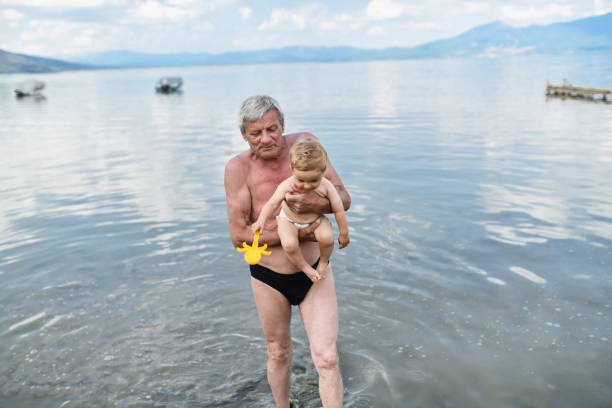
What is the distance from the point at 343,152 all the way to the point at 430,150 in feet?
10.8

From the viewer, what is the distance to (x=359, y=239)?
28.2 feet

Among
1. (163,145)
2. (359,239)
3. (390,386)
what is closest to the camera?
(390,386)

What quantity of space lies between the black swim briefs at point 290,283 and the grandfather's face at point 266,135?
928 mm

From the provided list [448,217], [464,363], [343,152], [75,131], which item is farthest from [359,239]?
[75,131]

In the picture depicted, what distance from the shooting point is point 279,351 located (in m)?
3.79

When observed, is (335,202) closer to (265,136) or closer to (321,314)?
(265,136)

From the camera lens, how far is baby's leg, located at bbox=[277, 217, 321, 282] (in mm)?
3289

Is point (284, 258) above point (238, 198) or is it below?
below

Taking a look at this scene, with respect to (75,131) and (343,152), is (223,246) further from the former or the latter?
(75,131)

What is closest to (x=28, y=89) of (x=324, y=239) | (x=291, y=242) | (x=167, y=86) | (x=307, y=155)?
(x=167, y=86)

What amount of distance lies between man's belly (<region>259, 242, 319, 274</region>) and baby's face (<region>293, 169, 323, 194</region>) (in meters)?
0.61

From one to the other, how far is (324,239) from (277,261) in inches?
19.9

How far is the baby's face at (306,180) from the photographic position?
2.99 meters

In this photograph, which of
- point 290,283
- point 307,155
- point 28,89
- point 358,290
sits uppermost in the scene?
point 28,89
